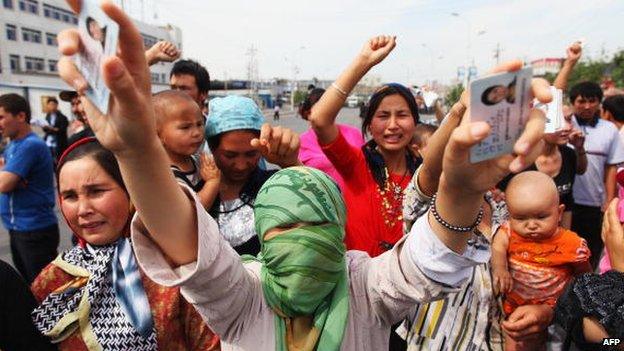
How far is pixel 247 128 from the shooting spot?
1.96 meters

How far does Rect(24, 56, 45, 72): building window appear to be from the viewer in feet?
120

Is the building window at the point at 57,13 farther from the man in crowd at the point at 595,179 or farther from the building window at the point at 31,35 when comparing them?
the man in crowd at the point at 595,179

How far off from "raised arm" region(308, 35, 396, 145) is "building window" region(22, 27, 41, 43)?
4296 centimetres

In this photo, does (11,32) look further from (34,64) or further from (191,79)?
(191,79)

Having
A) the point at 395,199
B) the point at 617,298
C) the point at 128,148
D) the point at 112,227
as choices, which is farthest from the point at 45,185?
the point at 617,298

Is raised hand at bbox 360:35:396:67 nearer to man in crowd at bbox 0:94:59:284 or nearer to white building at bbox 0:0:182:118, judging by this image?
man in crowd at bbox 0:94:59:284

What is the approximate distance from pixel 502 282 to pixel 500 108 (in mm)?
1385

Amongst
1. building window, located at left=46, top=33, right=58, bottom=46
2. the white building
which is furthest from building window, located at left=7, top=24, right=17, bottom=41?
building window, located at left=46, top=33, right=58, bottom=46

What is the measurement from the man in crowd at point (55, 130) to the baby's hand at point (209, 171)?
7757 mm

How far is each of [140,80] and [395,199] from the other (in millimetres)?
1407

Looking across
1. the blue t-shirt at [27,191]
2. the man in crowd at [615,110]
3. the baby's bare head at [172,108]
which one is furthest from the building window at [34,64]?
the man in crowd at [615,110]

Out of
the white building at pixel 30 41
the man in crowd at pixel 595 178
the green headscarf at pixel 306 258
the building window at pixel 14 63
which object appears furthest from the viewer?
the building window at pixel 14 63

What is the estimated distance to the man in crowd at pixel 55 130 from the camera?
28.1 feet

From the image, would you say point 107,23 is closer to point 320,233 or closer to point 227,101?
point 320,233
